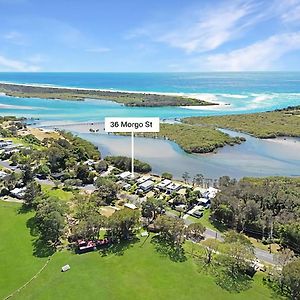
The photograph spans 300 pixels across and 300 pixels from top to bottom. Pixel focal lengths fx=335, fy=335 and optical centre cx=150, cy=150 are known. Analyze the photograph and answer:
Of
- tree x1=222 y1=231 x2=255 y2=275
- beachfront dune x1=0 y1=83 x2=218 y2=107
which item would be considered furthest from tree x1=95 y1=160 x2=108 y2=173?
beachfront dune x1=0 y1=83 x2=218 y2=107

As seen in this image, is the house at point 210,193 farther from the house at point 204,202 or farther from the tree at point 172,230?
the tree at point 172,230

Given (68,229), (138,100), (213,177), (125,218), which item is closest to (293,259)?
(125,218)

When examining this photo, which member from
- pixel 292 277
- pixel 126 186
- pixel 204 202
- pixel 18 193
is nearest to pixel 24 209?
pixel 18 193

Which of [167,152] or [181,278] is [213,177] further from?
[181,278]

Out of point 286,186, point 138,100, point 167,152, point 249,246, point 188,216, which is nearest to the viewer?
point 249,246

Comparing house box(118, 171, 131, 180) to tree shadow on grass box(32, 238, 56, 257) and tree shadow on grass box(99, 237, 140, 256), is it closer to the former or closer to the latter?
tree shadow on grass box(99, 237, 140, 256)

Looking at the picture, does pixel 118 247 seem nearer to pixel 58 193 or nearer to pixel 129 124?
pixel 129 124
